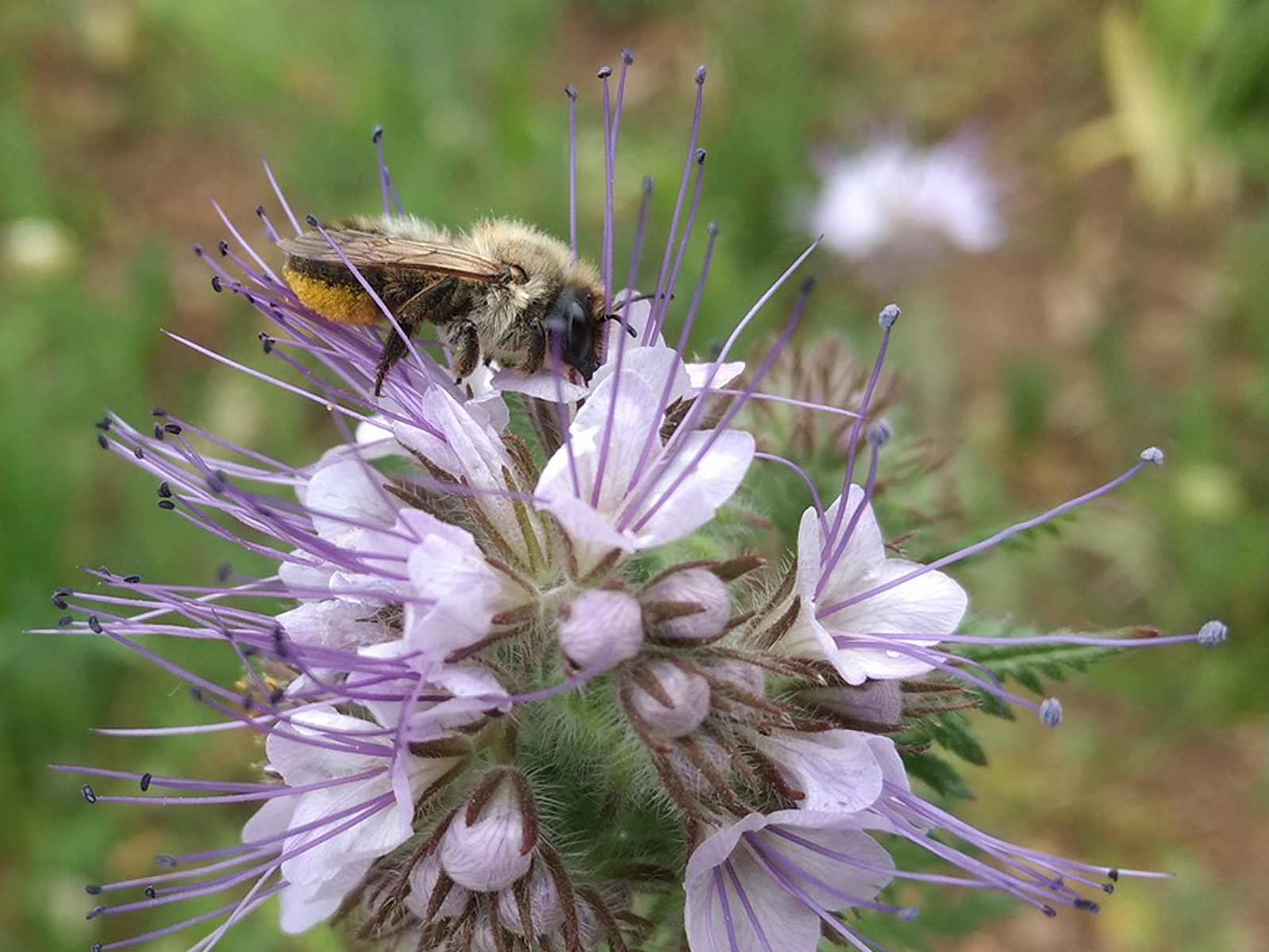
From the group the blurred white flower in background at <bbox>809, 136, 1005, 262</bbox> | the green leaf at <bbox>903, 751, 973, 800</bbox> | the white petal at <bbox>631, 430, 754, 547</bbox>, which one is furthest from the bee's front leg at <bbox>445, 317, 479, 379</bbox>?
the blurred white flower in background at <bbox>809, 136, 1005, 262</bbox>

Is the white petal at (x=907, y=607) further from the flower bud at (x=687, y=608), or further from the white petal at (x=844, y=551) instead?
the flower bud at (x=687, y=608)

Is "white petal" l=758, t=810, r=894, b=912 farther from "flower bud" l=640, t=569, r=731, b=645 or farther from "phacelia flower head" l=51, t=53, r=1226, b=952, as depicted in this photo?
"flower bud" l=640, t=569, r=731, b=645

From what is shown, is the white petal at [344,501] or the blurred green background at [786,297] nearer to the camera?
the white petal at [344,501]

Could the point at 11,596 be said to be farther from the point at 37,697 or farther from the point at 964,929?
the point at 964,929

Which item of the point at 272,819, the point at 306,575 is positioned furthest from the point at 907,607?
the point at 272,819

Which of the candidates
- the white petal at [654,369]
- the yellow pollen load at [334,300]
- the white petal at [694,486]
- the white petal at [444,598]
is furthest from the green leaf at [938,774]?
the yellow pollen load at [334,300]

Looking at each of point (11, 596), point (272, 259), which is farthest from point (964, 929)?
point (272, 259)
